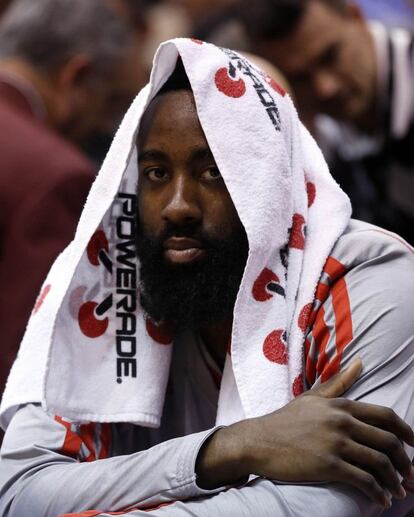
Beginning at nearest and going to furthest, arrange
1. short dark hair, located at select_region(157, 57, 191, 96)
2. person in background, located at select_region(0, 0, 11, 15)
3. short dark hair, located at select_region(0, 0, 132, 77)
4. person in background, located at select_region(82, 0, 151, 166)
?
short dark hair, located at select_region(157, 57, 191, 96)
short dark hair, located at select_region(0, 0, 132, 77)
person in background, located at select_region(82, 0, 151, 166)
person in background, located at select_region(0, 0, 11, 15)

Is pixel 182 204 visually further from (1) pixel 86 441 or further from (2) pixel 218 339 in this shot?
(1) pixel 86 441

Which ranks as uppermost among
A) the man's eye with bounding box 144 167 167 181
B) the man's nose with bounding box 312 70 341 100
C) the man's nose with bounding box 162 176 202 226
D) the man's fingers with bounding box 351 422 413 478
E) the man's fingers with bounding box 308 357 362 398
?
the man's nose with bounding box 312 70 341 100

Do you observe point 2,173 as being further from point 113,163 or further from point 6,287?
point 113,163

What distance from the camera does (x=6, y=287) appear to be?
3.97 meters

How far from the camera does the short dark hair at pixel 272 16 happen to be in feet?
18.1

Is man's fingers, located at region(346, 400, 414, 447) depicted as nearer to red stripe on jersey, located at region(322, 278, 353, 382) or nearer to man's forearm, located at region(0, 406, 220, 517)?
red stripe on jersey, located at region(322, 278, 353, 382)

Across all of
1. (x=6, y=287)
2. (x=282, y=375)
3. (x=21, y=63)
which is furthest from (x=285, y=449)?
(x=21, y=63)

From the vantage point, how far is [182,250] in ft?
9.45

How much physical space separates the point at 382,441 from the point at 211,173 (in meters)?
0.75

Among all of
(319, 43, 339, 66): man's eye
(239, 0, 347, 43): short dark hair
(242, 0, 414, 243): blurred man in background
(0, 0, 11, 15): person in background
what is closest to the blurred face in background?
(239, 0, 347, 43): short dark hair

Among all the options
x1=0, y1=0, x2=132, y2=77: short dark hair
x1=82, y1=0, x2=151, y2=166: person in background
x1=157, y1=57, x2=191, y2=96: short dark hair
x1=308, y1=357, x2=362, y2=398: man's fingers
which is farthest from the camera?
x1=82, y1=0, x2=151, y2=166: person in background

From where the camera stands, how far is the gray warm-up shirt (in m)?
2.52

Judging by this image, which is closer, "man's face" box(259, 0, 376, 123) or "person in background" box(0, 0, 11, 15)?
"man's face" box(259, 0, 376, 123)

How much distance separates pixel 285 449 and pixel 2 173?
1.87m
